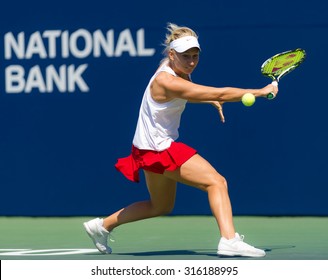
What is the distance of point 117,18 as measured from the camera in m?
10.9

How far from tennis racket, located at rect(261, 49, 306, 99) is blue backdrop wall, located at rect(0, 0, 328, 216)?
2182 millimetres

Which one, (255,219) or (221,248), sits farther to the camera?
(255,219)

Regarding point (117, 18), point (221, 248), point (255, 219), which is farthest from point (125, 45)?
point (221, 248)

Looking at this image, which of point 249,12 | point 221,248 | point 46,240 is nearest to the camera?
point 221,248

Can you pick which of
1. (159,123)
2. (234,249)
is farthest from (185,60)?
(234,249)

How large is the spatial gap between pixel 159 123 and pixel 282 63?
0.94 metres

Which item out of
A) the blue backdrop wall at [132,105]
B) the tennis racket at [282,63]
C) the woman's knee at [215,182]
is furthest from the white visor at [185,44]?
the blue backdrop wall at [132,105]

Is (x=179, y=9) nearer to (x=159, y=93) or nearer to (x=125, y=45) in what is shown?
(x=125, y=45)

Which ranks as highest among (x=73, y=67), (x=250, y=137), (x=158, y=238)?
(x=73, y=67)

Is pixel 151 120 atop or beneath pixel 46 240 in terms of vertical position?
atop

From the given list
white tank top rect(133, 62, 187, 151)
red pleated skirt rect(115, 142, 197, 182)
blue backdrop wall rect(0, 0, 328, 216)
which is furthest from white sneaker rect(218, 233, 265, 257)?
blue backdrop wall rect(0, 0, 328, 216)

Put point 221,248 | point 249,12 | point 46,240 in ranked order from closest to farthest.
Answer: point 221,248
point 46,240
point 249,12

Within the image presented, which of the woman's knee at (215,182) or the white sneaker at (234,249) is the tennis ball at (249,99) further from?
the white sneaker at (234,249)

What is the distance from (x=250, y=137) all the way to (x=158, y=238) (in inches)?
64.4
